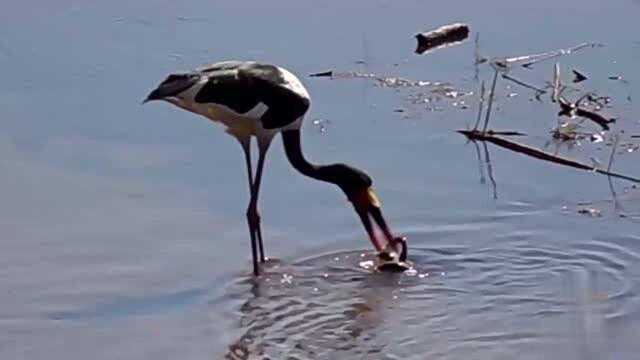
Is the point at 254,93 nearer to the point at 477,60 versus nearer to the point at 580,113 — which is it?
the point at 580,113

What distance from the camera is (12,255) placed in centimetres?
740

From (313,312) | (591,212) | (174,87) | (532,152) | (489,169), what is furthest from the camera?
(532,152)

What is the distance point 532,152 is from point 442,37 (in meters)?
2.15

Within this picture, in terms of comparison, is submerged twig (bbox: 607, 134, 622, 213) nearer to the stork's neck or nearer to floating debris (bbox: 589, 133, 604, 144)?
floating debris (bbox: 589, 133, 604, 144)

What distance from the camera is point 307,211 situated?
26.6 feet

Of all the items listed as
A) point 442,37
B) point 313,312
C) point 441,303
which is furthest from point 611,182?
point 442,37

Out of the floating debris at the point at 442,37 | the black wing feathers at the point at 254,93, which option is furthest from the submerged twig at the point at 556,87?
the black wing feathers at the point at 254,93

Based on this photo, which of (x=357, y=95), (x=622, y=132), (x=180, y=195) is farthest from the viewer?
(x=357, y=95)

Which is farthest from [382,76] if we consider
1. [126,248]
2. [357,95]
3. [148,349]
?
[148,349]

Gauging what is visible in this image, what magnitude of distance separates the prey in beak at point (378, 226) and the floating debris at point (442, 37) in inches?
119

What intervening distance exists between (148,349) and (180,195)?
184cm

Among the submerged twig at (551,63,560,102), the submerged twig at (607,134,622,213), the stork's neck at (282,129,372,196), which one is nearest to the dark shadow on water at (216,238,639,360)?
the stork's neck at (282,129,372,196)

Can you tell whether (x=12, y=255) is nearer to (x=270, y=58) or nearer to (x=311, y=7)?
(x=270, y=58)

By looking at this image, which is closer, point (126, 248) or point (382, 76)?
point (126, 248)
